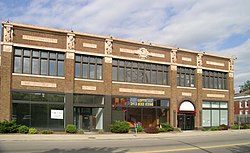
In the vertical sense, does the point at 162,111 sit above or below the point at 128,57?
below

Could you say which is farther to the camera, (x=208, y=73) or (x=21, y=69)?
(x=208, y=73)

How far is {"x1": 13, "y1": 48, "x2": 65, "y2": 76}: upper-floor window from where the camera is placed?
1167 inches

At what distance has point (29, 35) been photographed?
98.5 feet

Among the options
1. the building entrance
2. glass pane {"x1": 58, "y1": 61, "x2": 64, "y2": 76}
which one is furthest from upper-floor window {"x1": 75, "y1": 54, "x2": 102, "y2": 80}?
the building entrance

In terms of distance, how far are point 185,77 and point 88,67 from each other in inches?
542

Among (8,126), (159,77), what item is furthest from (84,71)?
(159,77)

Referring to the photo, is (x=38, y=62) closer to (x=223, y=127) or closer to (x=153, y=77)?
(x=153, y=77)

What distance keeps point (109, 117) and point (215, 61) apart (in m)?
18.6

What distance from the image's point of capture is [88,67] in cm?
3300

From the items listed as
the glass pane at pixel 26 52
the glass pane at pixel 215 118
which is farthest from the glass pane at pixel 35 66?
the glass pane at pixel 215 118

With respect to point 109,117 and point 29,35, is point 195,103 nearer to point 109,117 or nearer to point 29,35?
point 109,117

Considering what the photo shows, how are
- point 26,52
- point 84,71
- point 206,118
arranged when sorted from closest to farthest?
point 26,52, point 84,71, point 206,118

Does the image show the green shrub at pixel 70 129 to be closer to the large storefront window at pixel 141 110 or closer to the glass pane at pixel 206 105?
the large storefront window at pixel 141 110

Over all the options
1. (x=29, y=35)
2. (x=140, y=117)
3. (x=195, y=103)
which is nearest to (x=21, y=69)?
(x=29, y=35)
